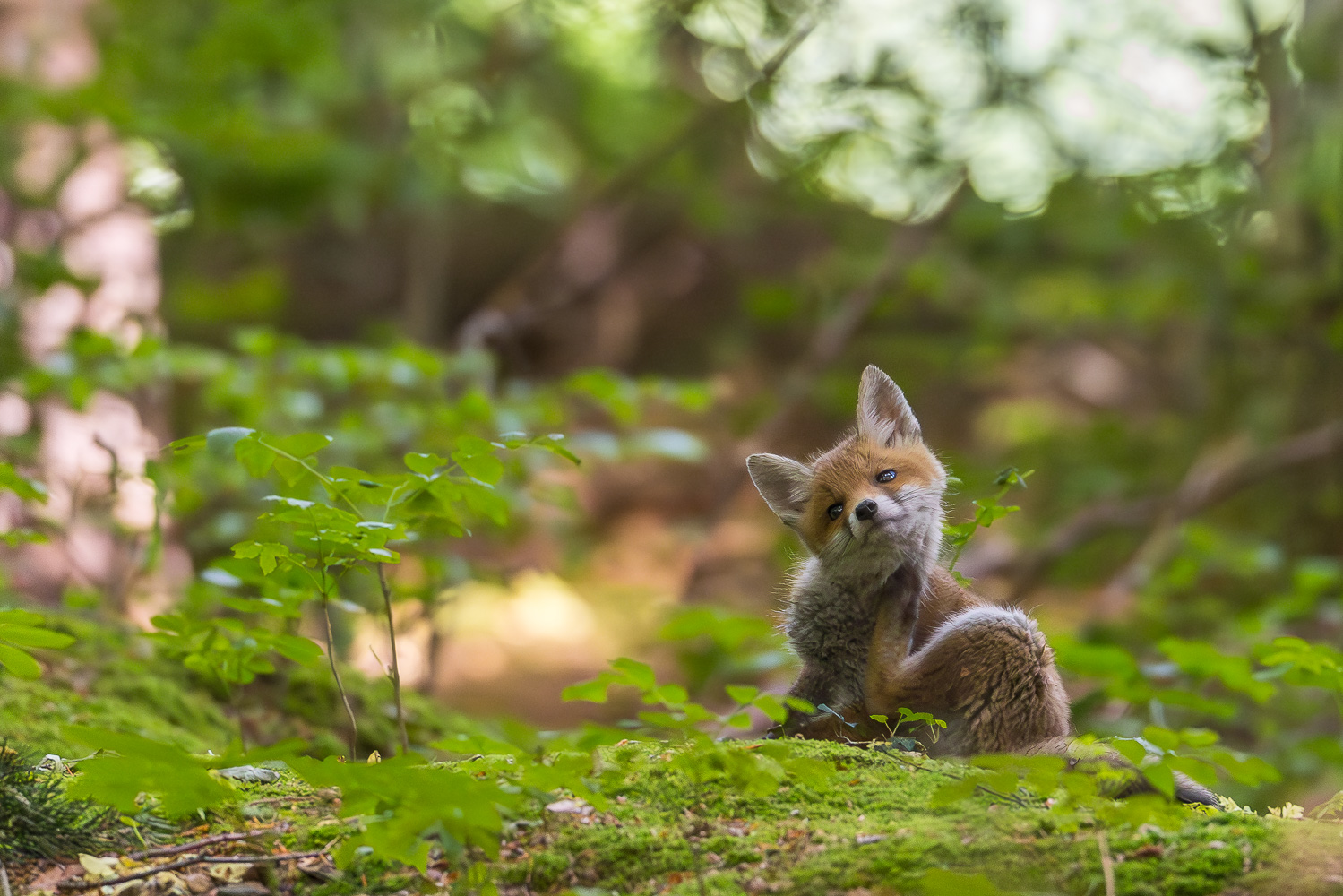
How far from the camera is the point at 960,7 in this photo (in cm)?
695

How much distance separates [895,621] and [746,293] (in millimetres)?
10020

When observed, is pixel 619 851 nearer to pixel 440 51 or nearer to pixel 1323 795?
pixel 1323 795

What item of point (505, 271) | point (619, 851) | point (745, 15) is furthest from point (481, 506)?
point (505, 271)

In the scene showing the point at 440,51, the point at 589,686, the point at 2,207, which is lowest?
the point at 589,686

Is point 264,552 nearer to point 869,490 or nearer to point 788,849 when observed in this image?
point 788,849

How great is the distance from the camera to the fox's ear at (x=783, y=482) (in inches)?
136

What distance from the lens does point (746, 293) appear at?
499 inches

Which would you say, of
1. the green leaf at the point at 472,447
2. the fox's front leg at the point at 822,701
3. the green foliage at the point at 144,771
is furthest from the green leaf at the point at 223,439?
the fox's front leg at the point at 822,701

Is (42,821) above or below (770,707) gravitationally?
below

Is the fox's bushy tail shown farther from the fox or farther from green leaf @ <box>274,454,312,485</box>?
green leaf @ <box>274,454,312,485</box>

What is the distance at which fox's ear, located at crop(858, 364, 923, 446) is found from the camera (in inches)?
134

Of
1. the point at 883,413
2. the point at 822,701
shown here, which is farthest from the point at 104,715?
the point at 883,413

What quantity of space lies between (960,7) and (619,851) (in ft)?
21.9

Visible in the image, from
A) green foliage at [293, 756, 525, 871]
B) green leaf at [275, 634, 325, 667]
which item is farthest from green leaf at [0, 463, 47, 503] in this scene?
green foliage at [293, 756, 525, 871]
